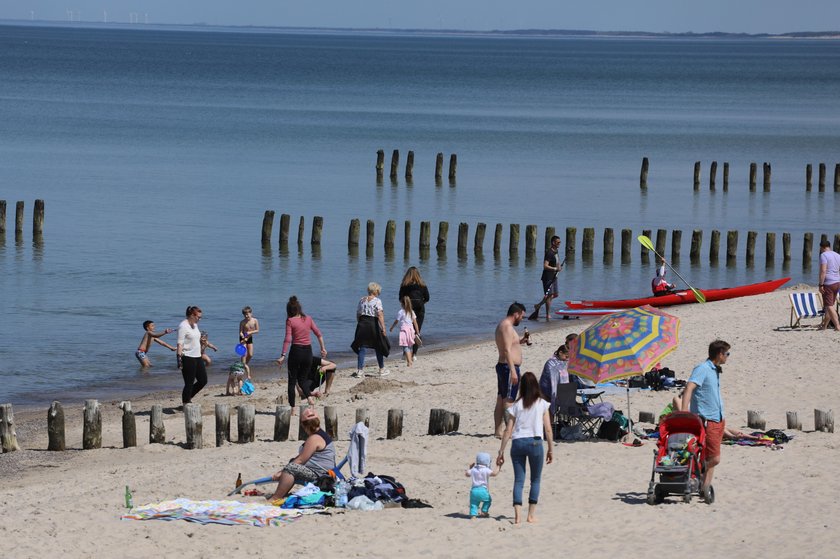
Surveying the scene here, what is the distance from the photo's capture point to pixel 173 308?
29.2 metres

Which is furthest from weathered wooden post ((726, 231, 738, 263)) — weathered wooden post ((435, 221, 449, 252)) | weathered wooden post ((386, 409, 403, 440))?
weathered wooden post ((386, 409, 403, 440))

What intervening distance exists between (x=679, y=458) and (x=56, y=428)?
25.8 ft

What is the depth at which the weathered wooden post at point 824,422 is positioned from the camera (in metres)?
15.2

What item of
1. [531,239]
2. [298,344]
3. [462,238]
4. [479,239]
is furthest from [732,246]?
[298,344]

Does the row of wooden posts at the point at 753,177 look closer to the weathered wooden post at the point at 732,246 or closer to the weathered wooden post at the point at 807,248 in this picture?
the weathered wooden post at the point at 732,246

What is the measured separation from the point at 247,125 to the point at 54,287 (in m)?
48.2

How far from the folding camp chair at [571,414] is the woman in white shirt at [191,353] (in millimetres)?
5052

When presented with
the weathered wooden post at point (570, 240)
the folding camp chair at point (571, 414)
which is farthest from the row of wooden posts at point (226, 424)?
the weathered wooden post at point (570, 240)

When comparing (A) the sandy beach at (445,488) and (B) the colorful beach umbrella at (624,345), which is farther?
(B) the colorful beach umbrella at (624,345)

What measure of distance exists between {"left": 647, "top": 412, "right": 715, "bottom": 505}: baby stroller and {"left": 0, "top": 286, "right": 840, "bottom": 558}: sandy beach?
0.18 m

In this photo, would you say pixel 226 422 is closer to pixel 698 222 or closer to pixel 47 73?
pixel 698 222

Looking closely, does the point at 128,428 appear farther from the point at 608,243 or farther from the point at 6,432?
the point at 608,243

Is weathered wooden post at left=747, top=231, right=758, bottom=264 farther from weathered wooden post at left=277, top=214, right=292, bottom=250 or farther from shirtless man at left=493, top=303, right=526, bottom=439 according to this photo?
shirtless man at left=493, top=303, right=526, bottom=439

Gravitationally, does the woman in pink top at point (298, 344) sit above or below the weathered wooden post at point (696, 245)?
below
